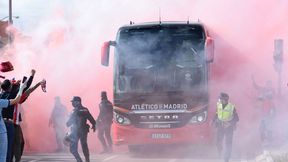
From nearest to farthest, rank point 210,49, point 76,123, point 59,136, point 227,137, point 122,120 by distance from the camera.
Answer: point 76,123 < point 227,137 < point 210,49 < point 122,120 < point 59,136

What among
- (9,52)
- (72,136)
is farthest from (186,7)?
(72,136)

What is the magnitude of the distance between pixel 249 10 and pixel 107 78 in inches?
219

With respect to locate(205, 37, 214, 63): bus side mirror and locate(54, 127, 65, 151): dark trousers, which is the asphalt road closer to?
locate(54, 127, 65, 151): dark trousers

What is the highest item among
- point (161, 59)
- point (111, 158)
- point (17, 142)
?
point (161, 59)

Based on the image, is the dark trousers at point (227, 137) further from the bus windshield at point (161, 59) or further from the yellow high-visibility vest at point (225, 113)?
the bus windshield at point (161, 59)

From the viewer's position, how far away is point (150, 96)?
→ 15156mm

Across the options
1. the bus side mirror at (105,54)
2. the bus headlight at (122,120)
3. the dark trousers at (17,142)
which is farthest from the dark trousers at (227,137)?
the dark trousers at (17,142)

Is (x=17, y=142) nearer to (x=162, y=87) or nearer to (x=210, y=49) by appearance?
(x=162, y=87)

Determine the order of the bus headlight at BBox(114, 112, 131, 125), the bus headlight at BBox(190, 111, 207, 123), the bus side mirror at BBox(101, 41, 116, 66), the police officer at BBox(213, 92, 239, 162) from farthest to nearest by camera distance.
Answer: the bus headlight at BBox(114, 112, 131, 125), the bus headlight at BBox(190, 111, 207, 123), the bus side mirror at BBox(101, 41, 116, 66), the police officer at BBox(213, 92, 239, 162)

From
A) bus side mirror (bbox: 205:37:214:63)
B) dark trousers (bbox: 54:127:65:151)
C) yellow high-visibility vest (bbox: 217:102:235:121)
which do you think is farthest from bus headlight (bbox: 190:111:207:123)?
dark trousers (bbox: 54:127:65:151)

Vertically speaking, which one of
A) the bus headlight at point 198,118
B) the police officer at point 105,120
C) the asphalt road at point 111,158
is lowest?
the asphalt road at point 111,158

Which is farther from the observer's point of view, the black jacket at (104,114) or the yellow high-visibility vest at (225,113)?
the black jacket at (104,114)

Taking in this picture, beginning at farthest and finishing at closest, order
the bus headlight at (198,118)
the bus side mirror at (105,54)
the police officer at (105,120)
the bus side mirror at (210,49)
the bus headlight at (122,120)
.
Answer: the police officer at (105,120), the bus headlight at (122,120), the bus headlight at (198,118), the bus side mirror at (105,54), the bus side mirror at (210,49)

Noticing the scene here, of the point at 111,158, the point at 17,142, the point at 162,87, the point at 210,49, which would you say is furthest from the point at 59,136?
the point at 17,142
